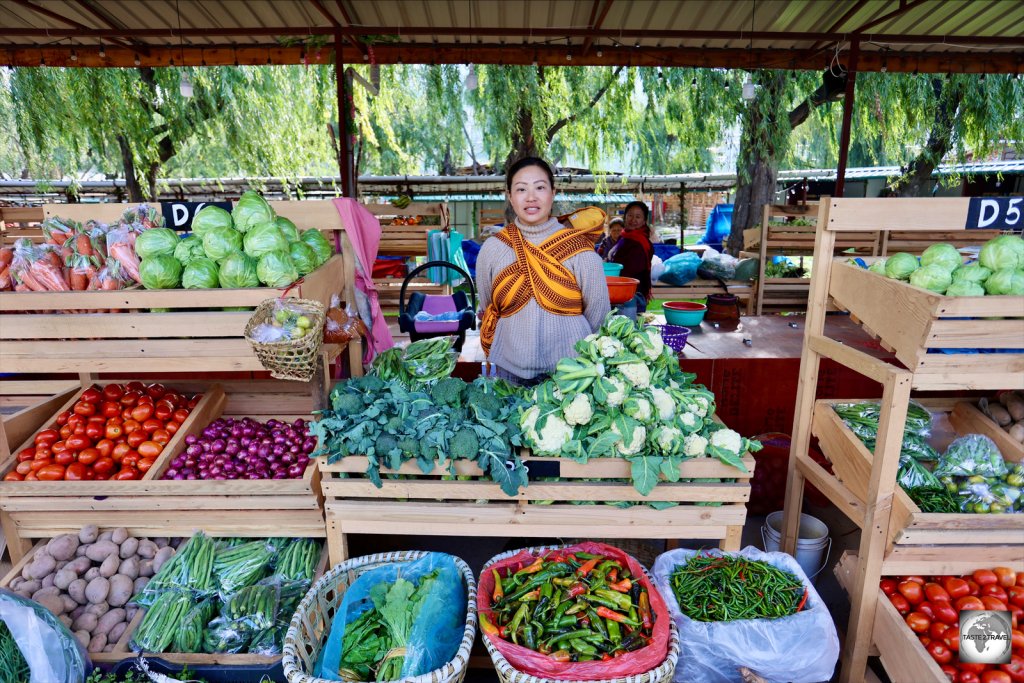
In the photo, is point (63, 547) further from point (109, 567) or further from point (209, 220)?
point (209, 220)

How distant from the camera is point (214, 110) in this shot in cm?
970

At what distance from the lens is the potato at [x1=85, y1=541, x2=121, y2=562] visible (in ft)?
8.52

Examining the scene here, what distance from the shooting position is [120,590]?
2.49 m

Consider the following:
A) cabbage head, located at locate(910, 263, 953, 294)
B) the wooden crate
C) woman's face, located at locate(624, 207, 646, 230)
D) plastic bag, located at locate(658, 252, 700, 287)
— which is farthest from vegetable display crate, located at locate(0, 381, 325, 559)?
plastic bag, located at locate(658, 252, 700, 287)

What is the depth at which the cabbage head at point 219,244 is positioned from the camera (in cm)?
239

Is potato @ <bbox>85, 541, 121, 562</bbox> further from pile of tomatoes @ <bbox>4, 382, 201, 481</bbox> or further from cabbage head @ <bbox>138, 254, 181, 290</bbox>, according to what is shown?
cabbage head @ <bbox>138, 254, 181, 290</bbox>

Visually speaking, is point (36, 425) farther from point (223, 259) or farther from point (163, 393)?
point (223, 259)

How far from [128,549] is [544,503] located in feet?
6.48

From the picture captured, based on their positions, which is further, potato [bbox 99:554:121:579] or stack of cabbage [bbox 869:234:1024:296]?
potato [bbox 99:554:121:579]

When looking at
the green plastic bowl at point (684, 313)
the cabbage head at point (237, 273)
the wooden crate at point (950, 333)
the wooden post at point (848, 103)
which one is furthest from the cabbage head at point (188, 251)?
the wooden post at point (848, 103)

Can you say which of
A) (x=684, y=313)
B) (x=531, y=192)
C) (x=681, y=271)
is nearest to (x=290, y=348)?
(x=531, y=192)

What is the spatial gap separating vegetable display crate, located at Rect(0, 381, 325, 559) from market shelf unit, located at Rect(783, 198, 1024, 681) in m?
2.42

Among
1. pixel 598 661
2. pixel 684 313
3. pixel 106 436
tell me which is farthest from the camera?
pixel 684 313

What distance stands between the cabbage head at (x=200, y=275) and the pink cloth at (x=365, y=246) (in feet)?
2.80
